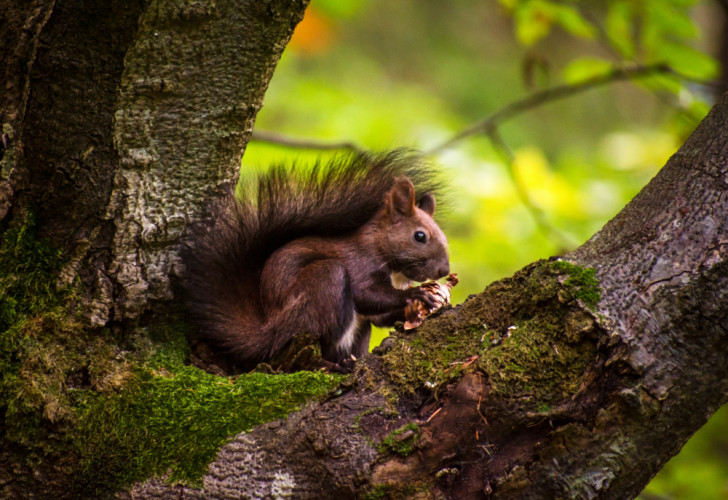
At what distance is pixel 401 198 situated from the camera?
9.59ft

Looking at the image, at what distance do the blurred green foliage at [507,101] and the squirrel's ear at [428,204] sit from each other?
0.42ft

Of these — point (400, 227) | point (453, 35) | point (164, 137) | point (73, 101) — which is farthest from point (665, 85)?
point (453, 35)

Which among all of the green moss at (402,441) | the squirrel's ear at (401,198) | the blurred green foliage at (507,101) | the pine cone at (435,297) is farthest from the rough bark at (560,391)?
the blurred green foliage at (507,101)

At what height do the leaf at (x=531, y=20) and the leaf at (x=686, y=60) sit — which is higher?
the leaf at (x=531, y=20)

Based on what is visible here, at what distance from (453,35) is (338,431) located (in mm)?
7004

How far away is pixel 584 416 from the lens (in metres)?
1.44

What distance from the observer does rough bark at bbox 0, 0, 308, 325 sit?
5.50 feet

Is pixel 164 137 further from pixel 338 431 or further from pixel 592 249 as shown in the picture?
pixel 592 249

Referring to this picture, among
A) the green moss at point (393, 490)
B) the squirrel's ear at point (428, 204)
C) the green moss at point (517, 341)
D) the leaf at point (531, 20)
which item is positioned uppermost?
the leaf at point (531, 20)

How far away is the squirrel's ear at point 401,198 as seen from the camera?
9.30 feet

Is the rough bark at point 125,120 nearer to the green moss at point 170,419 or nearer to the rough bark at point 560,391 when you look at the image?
the green moss at point 170,419

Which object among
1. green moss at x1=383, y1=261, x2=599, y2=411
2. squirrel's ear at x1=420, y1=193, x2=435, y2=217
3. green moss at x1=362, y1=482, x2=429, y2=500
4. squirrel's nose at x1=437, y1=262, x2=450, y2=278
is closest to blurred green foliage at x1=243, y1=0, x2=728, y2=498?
squirrel's ear at x1=420, y1=193, x2=435, y2=217

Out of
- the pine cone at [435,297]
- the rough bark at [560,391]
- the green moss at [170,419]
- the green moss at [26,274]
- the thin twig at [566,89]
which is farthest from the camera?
the thin twig at [566,89]

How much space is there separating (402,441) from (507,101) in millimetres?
6274
